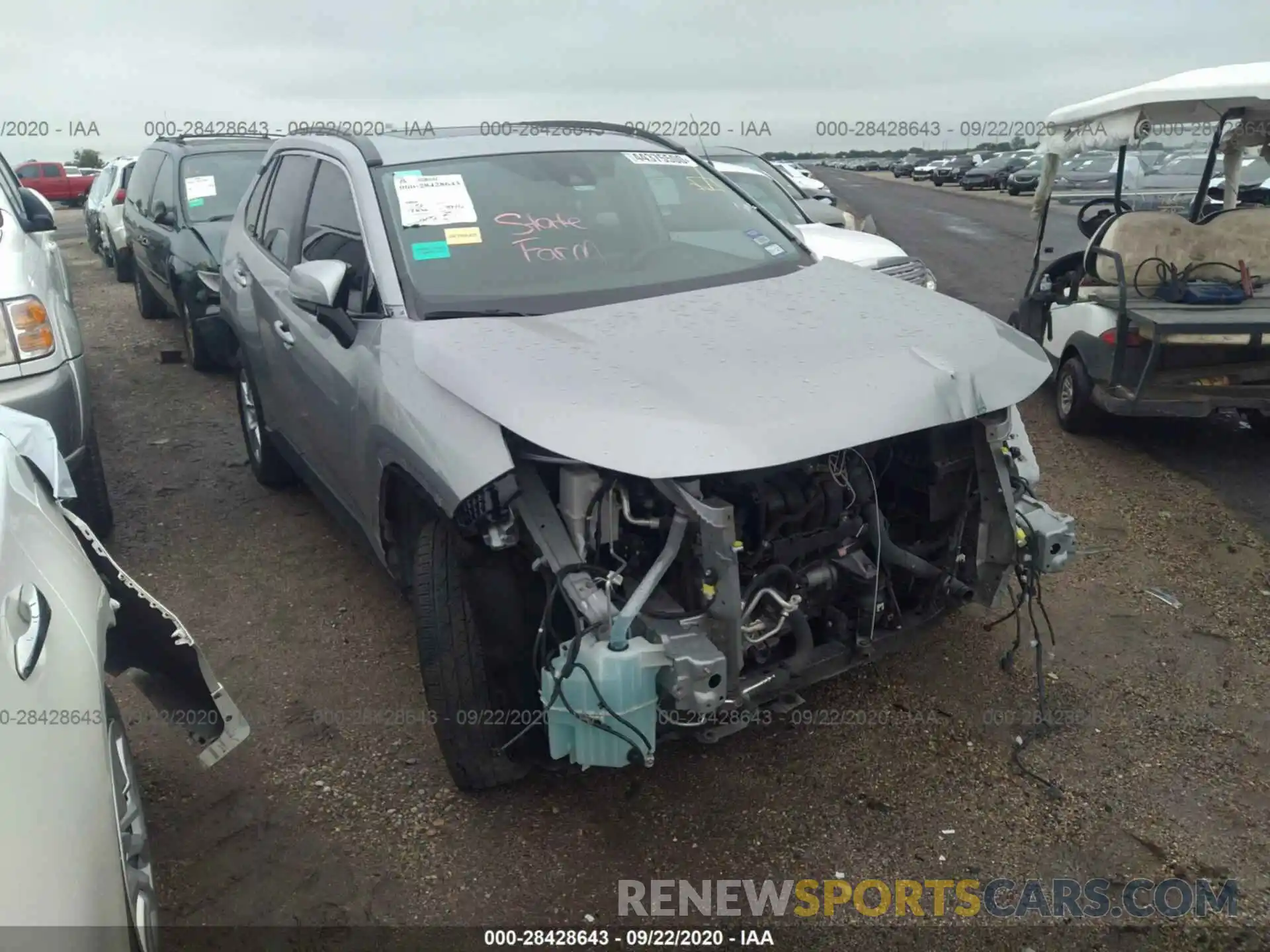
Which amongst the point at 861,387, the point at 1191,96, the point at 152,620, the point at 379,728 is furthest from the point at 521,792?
the point at 1191,96

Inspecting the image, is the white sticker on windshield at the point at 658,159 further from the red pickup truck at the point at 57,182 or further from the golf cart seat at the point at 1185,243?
the red pickup truck at the point at 57,182

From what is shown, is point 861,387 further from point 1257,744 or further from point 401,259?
point 1257,744

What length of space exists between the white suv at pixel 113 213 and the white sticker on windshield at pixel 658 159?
32.4 ft

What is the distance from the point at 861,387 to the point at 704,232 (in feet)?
4.78

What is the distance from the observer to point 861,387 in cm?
271

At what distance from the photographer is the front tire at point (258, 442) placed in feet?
16.8

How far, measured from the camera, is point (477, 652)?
2836mm

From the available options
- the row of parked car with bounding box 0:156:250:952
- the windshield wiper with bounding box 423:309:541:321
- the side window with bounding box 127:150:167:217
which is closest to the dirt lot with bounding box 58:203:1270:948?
the row of parked car with bounding box 0:156:250:952

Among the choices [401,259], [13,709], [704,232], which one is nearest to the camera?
[13,709]

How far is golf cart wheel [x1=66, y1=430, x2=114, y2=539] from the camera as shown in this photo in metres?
4.53

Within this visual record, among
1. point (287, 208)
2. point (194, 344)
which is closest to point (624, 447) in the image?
A: point (287, 208)

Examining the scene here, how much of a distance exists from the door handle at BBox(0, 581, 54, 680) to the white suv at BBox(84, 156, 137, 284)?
38.0 ft

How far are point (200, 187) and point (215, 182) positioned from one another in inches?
5.4

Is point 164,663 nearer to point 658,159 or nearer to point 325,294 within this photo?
point 325,294
